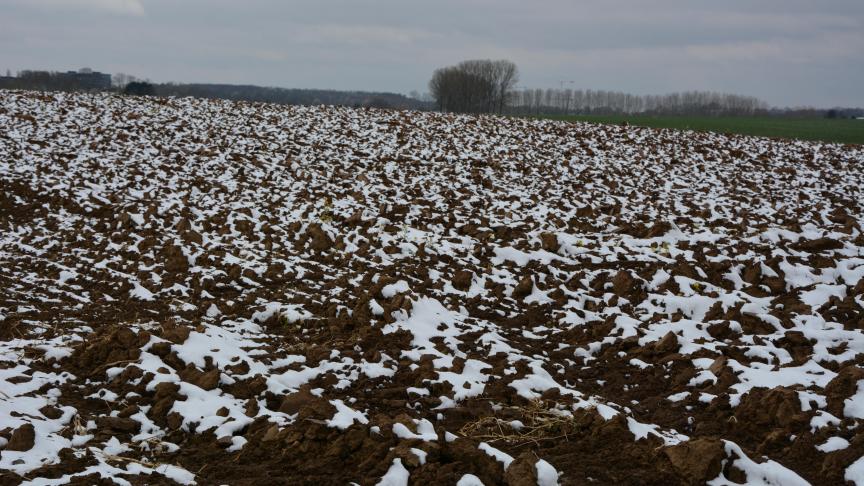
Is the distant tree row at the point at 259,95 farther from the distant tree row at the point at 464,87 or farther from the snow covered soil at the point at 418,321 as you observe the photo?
the snow covered soil at the point at 418,321

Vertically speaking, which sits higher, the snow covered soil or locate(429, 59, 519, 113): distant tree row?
locate(429, 59, 519, 113): distant tree row

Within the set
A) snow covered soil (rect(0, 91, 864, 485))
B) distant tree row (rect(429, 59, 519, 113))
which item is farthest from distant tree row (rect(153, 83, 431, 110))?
snow covered soil (rect(0, 91, 864, 485))

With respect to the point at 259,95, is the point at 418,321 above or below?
below

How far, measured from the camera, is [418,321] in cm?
652

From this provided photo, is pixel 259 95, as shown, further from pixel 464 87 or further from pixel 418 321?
pixel 418 321

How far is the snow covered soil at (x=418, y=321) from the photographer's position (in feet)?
12.1

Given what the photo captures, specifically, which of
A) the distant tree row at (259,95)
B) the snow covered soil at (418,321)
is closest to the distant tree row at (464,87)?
the distant tree row at (259,95)

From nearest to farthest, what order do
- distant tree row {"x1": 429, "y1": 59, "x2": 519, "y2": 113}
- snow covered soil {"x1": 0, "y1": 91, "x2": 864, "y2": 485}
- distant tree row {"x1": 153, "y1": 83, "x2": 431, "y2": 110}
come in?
snow covered soil {"x1": 0, "y1": 91, "x2": 864, "y2": 485}
distant tree row {"x1": 153, "y1": 83, "x2": 431, "y2": 110}
distant tree row {"x1": 429, "y1": 59, "x2": 519, "y2": 113}

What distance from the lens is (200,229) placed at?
33.2 ft

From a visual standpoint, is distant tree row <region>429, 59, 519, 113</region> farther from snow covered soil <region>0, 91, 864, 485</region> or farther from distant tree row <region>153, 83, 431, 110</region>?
snow covered soil <region>0, 91, 864, 485</region>

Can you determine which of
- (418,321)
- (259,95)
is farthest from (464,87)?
(418,321)

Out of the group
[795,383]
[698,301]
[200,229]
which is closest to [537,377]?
[795,383]

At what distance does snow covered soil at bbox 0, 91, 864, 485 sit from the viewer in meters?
3.68

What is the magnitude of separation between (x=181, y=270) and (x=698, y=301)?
23.4ft
